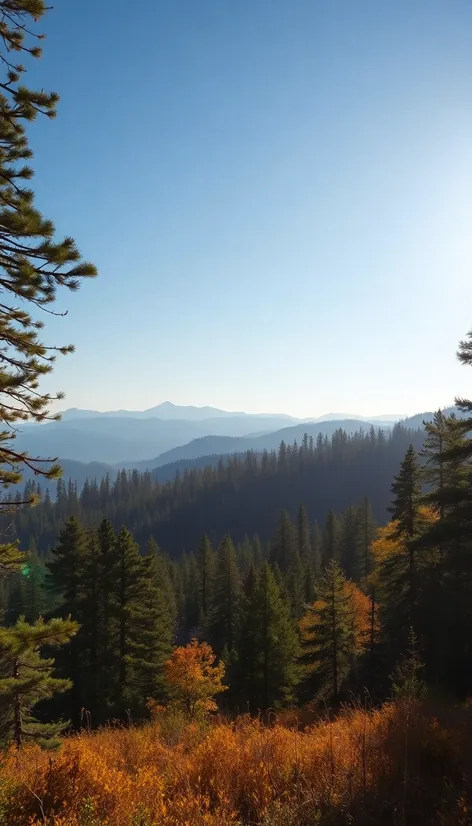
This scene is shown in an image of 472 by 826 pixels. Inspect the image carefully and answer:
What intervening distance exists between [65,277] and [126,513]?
521 ft

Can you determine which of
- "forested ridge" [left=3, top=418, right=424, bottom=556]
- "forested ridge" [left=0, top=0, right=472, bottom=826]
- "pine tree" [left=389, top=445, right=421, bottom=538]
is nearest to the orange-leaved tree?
"forested ridge" [left=0, top=0, right=472, bottom=826]

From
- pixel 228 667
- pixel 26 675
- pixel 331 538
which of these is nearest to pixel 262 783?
pixel 26 675

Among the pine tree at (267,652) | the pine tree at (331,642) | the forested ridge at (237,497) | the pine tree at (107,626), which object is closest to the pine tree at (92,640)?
the pine tree at (107,626)

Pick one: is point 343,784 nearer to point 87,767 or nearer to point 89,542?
point 87,767

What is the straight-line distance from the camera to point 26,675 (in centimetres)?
890

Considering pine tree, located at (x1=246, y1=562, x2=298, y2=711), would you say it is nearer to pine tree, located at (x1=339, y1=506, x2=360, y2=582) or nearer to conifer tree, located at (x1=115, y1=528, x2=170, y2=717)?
conifer tree, located at (x1=115, y1=528, x2=170, y2=717)

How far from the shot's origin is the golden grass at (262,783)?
181 inches

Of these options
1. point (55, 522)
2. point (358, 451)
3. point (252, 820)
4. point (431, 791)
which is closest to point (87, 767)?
point (252, 820)

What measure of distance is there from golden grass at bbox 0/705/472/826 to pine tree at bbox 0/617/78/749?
102 centimetres

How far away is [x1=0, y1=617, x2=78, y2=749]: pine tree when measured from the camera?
5520 mm

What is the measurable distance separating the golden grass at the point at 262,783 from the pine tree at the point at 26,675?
102 cm

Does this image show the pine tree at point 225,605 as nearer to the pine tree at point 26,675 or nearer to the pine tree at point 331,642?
the pine tree at point 331,642

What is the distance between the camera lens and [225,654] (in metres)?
28.6

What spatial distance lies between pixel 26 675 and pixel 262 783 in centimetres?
584
